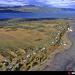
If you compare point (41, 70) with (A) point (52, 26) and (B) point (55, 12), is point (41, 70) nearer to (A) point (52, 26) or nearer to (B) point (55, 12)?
(A) point (52, 26)

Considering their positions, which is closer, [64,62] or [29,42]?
[64,62]

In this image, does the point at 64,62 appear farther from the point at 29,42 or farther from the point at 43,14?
the point at 43,14

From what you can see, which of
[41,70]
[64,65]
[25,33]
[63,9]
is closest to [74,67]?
[64,65]

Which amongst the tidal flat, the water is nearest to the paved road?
the tidal flat

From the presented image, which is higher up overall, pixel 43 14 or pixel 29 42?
pixel 43 14

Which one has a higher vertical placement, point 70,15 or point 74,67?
point 70,15

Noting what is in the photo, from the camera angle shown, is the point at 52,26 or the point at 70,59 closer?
the point at 70,59

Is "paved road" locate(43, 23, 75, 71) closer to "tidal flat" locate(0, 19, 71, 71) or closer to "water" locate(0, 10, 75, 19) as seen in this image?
"tidal flat" locate(0, 19, 71, 71)

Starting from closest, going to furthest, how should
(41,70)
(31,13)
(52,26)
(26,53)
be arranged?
(41,70), (26,53), (52,26), (31,13)

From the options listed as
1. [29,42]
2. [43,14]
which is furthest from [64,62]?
[43,14]
